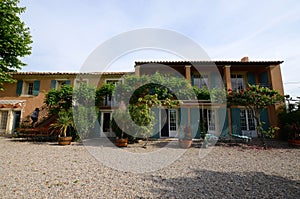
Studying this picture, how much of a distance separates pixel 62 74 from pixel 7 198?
12691mm

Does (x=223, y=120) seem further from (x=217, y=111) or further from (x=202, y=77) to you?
(x=202, y=77)

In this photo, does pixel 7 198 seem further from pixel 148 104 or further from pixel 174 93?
pixel 174 93

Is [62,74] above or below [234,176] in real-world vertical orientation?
above

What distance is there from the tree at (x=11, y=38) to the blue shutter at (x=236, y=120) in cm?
1477

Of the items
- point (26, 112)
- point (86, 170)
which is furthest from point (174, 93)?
point (26, 112)

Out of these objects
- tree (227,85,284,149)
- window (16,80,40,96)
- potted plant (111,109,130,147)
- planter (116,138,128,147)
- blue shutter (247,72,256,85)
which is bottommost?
planter (116,138,128,147)

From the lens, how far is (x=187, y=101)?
10.8m

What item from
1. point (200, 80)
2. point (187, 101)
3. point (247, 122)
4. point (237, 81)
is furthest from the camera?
point (237, 81)

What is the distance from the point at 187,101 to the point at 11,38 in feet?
37.4

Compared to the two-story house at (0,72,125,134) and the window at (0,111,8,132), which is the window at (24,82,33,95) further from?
the window at (0,111,8,132)

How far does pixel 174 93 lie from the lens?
Result: 35.8 ft

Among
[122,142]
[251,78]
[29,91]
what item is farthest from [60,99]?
[251,78]

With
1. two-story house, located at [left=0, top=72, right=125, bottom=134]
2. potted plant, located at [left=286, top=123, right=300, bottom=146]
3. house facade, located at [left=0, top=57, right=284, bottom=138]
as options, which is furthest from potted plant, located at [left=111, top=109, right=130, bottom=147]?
potted plant, located at [left=286, top=123, right=300, bottom=146]

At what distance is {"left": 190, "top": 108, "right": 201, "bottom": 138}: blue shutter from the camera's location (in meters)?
11.3
